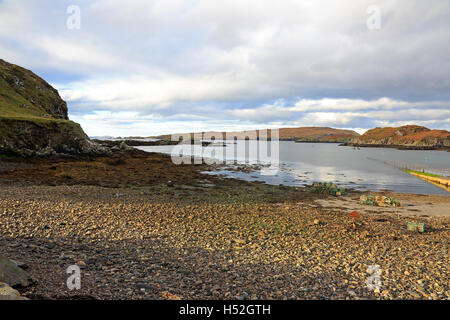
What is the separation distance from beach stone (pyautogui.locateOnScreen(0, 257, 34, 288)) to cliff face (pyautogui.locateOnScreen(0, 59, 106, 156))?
36.0 m

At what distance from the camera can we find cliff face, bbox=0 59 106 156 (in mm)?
36000

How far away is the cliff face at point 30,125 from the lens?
36.0 m

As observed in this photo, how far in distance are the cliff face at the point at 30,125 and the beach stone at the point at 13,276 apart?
118 feet

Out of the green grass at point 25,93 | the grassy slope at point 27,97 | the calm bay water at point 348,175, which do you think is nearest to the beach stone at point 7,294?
the calm bay water at point 348,175

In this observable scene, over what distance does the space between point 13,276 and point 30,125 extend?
41.6m

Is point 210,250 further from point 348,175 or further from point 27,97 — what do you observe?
point 27,97

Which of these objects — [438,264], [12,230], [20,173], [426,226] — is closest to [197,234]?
[12,230]

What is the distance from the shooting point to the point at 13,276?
5.45 meters

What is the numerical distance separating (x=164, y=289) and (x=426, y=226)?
Answer: 14.8 meters

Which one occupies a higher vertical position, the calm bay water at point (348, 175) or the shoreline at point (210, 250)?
the shoreline at point (210, 250)

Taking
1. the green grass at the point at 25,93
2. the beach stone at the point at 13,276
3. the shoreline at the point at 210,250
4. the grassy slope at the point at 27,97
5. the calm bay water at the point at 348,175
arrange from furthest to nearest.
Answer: the green grass at the point at 25,93, the grassy slope at the point at 27,97, the calm bay water at the point at 348,175, the shoreline at the point at 210,250, the beach stone at the point at 13,276

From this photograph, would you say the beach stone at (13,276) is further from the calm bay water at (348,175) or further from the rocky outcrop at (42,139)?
the rocky outcrop at (42,139)

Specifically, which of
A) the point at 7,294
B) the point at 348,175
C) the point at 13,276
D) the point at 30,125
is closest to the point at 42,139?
the point at 30,125
